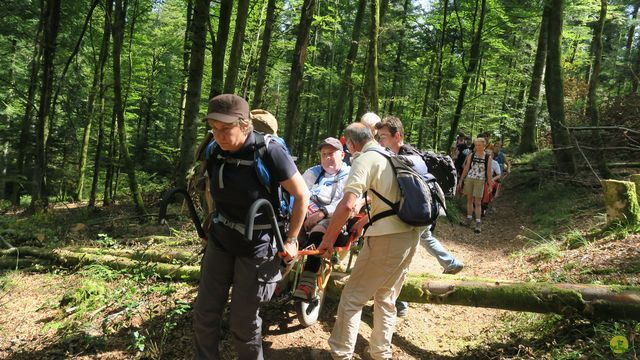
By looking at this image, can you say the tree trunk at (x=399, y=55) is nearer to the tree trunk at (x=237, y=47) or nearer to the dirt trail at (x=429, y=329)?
the tree trunk at (x=237, y=47)

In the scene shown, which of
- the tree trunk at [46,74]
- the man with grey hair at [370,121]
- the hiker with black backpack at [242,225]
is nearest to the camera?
the hiker with black backpack at [242,225]

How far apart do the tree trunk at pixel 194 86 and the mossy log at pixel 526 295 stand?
574 centimetres

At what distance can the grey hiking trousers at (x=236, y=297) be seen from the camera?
10.7 ft

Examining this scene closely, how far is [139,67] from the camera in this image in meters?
22.1

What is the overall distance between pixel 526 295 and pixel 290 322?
2582 millimetres

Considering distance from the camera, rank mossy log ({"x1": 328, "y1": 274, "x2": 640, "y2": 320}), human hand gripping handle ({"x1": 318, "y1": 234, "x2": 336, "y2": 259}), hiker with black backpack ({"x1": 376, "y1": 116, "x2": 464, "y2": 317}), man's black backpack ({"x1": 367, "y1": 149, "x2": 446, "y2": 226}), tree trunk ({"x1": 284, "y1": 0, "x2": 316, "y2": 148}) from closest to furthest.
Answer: man's black backpack ({"x1": 367, "y1": 149, "x2": 446, "y2": 226}), human hand gripping handle ({"x1": 318, "y1": 234, "x2": 336, "y2": 259}), mossy log ({"x1": 328, "y1": 274, "x2": 640, "y2": 320}), hiker with black backpack ({"x1": 376, "y1": 116, "x2": 464, "y2": 317}), tree trunk ({"x1": 284, "y1": 0, "x2": 316, "y2": 148})

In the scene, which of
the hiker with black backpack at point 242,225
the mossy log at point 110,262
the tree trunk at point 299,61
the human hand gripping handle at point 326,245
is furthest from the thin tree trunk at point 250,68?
the hiker with black backpack at point 242,225

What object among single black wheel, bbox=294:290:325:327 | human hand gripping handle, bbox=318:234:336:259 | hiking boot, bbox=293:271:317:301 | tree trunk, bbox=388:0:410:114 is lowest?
single black wheel, bbox=294:290:325:327

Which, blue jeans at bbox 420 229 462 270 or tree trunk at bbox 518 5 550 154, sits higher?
tree trunk at bbox 518 5 550 154

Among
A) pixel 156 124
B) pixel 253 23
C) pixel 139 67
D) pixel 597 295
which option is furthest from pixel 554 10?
pixel 156 124

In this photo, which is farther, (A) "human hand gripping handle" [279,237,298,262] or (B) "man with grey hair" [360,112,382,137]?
(B) "man with grey hair" [360,112,382,137]

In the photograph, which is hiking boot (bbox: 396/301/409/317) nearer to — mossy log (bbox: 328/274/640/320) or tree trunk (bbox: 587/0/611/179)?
mossy log (bbox: 328/274/640/320)

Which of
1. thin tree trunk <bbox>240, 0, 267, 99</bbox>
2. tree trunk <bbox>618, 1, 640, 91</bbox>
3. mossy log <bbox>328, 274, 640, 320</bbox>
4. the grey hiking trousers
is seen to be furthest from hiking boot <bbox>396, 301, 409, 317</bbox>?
tree trunk <bbox>618, 1, 640, 91</bbox>

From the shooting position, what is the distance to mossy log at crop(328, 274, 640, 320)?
13.2 feet
